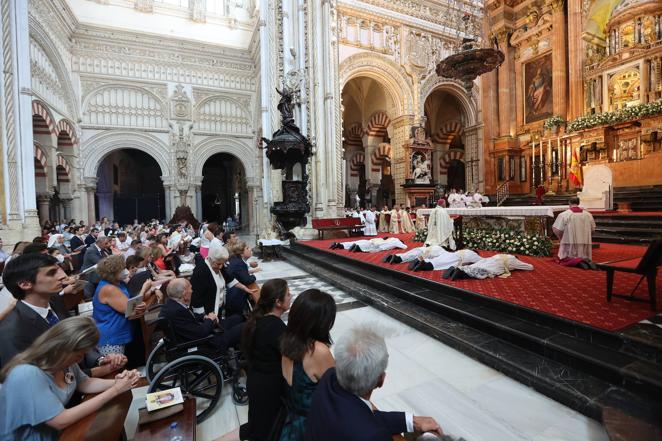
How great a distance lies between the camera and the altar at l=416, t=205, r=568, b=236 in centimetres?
634

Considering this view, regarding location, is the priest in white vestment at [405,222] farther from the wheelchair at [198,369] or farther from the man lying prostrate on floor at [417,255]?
the wheelchair at [198,369]

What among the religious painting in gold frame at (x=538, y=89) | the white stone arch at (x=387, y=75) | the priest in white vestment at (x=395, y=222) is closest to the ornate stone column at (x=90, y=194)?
the white stone arch at (x=387, y=75)

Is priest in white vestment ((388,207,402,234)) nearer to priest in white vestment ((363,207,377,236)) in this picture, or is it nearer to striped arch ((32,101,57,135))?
priest in white vestment ((363,207,377,236))

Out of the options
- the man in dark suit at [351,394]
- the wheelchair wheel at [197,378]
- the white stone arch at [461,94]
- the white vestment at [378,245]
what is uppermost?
the white stone arch at [461,94]

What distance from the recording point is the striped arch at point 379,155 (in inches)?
704

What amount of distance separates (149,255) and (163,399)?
250 cm

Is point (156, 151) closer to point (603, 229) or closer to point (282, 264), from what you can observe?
point (282, 264)

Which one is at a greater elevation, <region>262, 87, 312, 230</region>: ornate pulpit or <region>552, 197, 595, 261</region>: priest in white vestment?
<region>262, 87, 312, 230</region>: ornate pulpit

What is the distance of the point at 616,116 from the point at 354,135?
12.7m

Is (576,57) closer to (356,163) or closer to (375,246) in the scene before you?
(356,163)

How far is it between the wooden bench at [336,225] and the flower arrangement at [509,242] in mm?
4104

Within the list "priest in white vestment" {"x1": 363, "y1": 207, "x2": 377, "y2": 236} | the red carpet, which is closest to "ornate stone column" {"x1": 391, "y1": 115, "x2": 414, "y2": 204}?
"priest in white vestment" {"x1": 363, "y1": 207, "x2": 377, "y2": 236}

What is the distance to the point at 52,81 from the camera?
12945 millimetres

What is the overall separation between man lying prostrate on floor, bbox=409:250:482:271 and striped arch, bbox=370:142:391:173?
13.1 m
